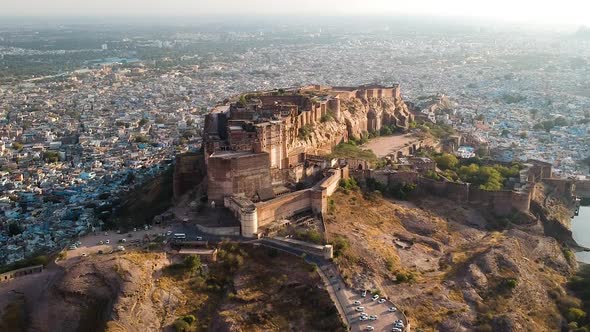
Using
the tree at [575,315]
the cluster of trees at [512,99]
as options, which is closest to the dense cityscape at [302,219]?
the tree at [575,315]

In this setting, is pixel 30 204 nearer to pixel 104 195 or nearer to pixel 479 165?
pixel 104 195

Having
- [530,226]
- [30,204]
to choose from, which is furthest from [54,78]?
[530,226]

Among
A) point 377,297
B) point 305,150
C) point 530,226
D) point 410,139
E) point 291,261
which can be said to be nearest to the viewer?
point 377,297

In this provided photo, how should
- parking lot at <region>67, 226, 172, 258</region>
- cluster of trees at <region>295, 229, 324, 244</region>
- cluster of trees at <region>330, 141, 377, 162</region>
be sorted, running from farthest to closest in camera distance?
cluster of trees at <region>330, 141, 377, 162</region> → cluster of trees at <region>295, 229, 324, 244</region> → parking lot at <region>67, 226, 172, 258</region>

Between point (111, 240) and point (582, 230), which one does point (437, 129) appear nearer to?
point (582, 230)

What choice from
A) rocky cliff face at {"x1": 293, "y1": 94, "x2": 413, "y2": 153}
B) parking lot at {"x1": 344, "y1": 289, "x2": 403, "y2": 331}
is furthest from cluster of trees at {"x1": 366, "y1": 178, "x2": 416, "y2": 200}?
parking lot at {"x1": 344, "y1": 289, "x2": 403, "y2": 331}

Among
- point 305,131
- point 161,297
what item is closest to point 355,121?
point 305,131

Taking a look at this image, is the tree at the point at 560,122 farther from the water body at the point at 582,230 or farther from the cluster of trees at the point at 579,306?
the cluster of trees at the point at 579,306

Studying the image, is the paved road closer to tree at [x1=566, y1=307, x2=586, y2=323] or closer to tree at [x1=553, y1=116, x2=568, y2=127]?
tree at [x1=566, y1=307, x2=586, y2=323]
